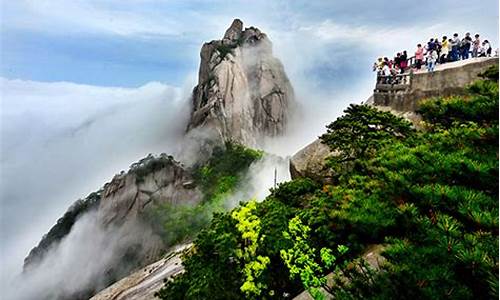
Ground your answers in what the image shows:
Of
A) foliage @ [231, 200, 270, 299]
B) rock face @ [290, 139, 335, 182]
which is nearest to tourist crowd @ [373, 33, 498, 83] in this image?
rock face @ [290, 139, 335, 182]

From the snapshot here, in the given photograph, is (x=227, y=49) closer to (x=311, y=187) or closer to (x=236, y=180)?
(x=236, y=180)

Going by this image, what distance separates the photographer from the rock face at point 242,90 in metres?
54.0

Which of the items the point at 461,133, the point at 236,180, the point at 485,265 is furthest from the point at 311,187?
the point at 236,180

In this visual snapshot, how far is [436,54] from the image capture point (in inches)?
654

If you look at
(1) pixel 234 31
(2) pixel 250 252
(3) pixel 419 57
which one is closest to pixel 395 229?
(2) pixel 250 252

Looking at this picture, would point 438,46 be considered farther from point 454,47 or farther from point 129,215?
point 129,215

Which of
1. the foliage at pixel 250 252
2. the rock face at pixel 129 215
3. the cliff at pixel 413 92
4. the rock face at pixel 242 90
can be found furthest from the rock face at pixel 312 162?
the rock face at pixel 242 90

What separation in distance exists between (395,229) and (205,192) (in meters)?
37.5

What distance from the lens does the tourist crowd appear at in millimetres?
16031

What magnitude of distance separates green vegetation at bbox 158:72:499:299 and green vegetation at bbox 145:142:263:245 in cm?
2511

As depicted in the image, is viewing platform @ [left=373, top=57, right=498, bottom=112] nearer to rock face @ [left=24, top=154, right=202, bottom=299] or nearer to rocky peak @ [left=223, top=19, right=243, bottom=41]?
rock face @ [left=24, top=154, right=202, bottom=299]

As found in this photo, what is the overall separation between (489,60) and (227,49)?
4844cm

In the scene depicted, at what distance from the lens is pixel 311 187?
36.7ft

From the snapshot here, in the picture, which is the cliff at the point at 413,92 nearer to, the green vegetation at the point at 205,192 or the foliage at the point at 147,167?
the green vegetation at the point at 205,192
